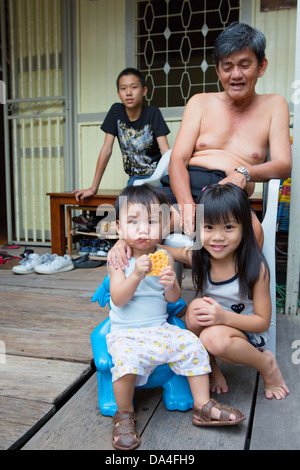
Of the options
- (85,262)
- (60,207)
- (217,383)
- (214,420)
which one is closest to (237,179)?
(217,383)

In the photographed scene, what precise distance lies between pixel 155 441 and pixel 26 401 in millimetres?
490

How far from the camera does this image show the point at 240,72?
1813 mm

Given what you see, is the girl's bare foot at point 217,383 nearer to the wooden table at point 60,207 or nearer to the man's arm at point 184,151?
the man's arm at point 184,151

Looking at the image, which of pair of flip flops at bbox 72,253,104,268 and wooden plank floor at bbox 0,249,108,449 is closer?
wooden plank floor at bbox 0,249,108,449

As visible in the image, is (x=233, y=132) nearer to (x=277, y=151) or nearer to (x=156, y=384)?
(x=277, y=151)

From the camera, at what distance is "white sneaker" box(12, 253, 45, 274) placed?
10.9 feet

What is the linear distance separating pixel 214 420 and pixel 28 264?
2482 mm

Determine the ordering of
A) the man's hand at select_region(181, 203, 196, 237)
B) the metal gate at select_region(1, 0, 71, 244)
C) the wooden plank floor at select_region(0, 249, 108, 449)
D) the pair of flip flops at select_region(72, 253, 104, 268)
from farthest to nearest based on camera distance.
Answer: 1. the metal gate at select_region(1, 0, 71, 244)
2. the pair of flip flops at select_region(72, 253, 104, 268)
3. the man's hand at select_region(181, 203, 196, 237)
4. the wooden plank floor at select_region(0, 249, 108, 449)

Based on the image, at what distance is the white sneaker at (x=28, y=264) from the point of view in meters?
3.32

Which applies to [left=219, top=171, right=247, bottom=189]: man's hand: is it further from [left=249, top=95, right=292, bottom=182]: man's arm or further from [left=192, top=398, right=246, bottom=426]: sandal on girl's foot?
[left=192, top=398, right=246, bottom=426]: sandal on girl's foot

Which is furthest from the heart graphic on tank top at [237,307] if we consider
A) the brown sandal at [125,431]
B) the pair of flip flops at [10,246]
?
the pair of flip flops at [10,246]

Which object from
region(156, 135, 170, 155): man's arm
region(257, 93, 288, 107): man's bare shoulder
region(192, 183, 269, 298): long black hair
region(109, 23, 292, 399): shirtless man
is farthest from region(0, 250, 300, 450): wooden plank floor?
region(156, 135, 170, 155): man's arm

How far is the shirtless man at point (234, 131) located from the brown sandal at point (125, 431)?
79cm

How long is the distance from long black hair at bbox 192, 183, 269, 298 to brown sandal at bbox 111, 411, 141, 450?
1.72 ft
